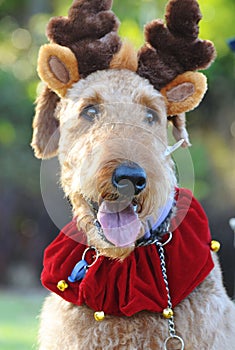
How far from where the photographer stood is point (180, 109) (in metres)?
2.79

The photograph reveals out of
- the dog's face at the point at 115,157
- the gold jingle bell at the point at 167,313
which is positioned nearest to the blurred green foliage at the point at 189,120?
the dog's face at the point at 115,157

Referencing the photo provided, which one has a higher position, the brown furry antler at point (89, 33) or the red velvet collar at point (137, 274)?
the brown furry antler at point (89, 33)

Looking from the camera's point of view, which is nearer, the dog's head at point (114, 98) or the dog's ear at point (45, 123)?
the dog's head at point (114, 98)

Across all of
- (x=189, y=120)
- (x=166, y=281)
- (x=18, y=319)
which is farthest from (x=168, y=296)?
(x=189, y=120)

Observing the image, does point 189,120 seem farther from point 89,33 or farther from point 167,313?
point 167,313

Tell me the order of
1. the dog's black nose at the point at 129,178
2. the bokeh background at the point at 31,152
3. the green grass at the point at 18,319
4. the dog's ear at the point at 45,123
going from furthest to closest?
the bokeh background at the point at 31,152 → the green grass at the point at 18,319 → the dog's ear at the point at 45,123 → the dog's black nose at the point at 129,178

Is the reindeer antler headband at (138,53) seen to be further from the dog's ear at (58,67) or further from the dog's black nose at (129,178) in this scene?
the dog's black nose at (129,178)

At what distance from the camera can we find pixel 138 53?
2.80 metres

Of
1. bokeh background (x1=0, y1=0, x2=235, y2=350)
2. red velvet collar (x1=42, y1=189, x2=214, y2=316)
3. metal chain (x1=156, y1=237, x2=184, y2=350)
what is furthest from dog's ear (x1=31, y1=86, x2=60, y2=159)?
bokeh background (x1=0, y1=0, x2=235, y2=350)

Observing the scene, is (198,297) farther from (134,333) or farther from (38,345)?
(38,345)

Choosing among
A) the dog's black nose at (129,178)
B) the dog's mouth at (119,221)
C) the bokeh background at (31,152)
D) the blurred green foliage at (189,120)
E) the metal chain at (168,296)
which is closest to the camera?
the dog's black nose at (129,178)

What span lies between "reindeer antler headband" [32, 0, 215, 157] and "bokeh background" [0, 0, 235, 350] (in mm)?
8081

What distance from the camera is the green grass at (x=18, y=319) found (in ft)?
20.9

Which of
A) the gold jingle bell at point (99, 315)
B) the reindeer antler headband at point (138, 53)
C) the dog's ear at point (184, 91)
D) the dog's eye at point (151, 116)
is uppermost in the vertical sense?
the reindeer antler headband at point (138, 53)
